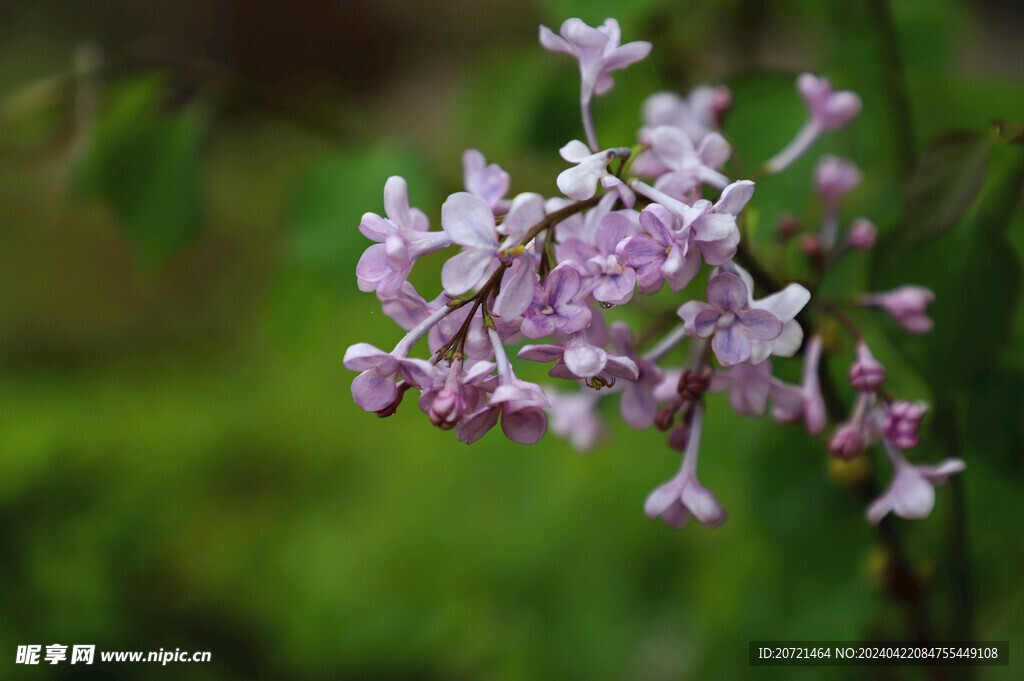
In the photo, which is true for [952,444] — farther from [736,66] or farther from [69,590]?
[69,590]

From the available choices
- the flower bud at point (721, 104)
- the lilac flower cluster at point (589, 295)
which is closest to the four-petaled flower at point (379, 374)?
the lilac flower cluster at point (589, 295)

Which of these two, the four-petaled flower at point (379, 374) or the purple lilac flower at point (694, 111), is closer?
the four-petaled flower at point (379, 374)

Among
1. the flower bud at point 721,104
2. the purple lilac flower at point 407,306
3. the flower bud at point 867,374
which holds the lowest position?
the flower bud at point 867,374

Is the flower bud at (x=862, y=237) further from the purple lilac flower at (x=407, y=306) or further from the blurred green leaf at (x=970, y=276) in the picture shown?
the purple lilac flower at (x=407, y=306)

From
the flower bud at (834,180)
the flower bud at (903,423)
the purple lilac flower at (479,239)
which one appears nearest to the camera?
the purple lilac flower at (479,239)

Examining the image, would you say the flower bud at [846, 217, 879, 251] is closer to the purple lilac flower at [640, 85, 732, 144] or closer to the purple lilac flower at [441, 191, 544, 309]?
the purple lilac flower at [640, 85, 732, 144]

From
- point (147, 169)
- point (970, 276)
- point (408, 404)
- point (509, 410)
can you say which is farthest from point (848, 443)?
point (408, 404)

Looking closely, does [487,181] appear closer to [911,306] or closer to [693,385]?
[693,385]
